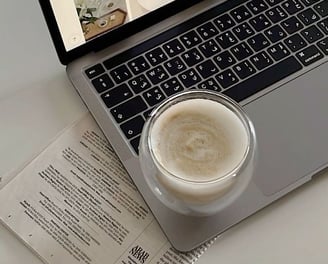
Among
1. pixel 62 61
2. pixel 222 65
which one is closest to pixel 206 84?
pixel 222 65

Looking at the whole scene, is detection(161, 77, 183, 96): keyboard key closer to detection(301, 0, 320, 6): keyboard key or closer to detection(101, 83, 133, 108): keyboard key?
detection(101, 83, 133, 108): keyboard key

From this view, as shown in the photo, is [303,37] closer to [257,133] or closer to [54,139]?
[257,133]

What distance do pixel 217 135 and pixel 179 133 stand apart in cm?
3

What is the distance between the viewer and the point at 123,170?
61 centimetres

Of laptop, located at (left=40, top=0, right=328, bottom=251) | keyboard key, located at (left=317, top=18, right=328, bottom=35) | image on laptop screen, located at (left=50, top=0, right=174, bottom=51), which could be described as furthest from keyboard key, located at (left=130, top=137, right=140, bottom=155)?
keyboard key, located at (left=317, top=18, right=328, bottom=35)

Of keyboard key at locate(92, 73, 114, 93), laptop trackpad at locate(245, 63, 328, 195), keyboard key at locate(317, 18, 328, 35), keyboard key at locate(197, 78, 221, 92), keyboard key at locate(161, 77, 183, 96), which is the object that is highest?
keyboard key at locate(92, 73, 114, 93)

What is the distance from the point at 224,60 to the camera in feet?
2.15

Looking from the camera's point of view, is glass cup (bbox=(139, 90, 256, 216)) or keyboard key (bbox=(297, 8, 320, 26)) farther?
keyboard key (bbox=(297, 8, 320, 26))

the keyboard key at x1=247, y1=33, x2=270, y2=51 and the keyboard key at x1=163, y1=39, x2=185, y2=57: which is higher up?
the keyboard key at x1=163, y1=39, x2=185, y2=57

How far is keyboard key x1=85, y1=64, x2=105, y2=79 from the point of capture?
0.65m

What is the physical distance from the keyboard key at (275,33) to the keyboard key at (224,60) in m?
0.04

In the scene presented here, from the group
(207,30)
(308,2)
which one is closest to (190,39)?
(207,30)

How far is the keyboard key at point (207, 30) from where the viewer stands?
67 cm

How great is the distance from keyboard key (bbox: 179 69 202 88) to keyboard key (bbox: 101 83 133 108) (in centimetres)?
5
